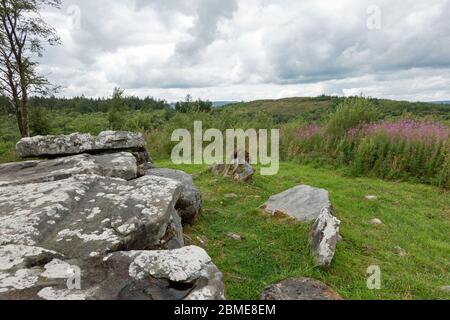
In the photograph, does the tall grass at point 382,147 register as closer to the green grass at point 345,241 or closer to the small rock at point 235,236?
the green grass at point 345,241

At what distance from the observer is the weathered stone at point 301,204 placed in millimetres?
5746

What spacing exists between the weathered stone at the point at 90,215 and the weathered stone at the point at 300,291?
3.90 feet

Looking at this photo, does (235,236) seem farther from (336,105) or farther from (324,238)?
(336,105)

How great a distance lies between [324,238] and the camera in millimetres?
4453

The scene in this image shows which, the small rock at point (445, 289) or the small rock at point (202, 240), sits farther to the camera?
the small rock at point (202, 240)

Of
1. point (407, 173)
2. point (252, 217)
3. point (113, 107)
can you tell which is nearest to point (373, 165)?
point (407, 173)

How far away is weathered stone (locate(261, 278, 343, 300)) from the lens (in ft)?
10.9

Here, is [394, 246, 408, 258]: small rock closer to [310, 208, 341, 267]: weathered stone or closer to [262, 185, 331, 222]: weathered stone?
[262, 185, 331, 222]: weathered stone

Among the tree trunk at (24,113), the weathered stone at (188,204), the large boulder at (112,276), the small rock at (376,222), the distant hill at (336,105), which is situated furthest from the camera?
the distant hill at (336,105)

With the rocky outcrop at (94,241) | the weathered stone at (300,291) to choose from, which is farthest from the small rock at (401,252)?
the rocky outcrop at (94,241)

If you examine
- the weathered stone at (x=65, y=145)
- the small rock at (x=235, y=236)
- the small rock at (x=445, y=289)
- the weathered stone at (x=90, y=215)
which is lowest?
the small rock at (x=445, y=289)

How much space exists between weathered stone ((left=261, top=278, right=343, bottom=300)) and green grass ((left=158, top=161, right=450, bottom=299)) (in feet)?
0.73

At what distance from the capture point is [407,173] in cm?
1045
